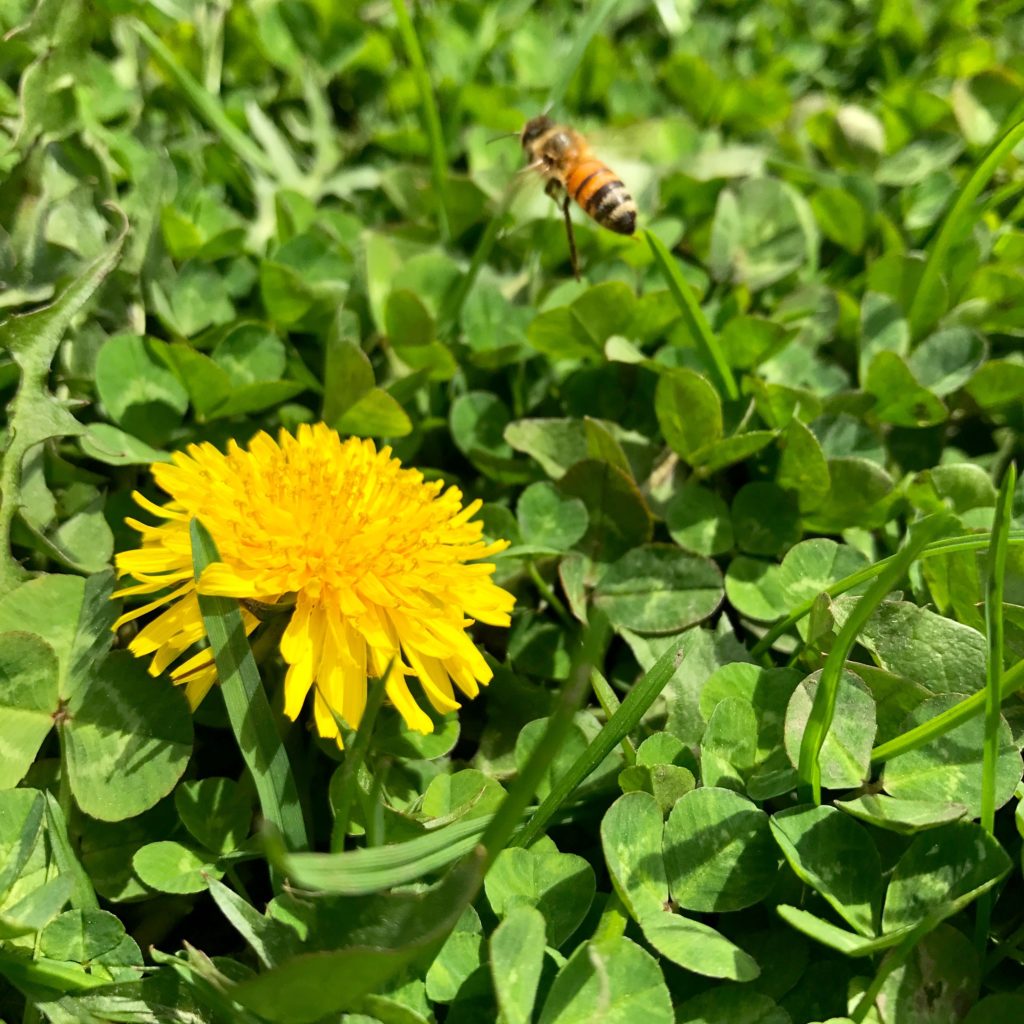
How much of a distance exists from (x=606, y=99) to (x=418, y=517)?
5.92 ft

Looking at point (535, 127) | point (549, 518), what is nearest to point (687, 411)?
point (549, 518)

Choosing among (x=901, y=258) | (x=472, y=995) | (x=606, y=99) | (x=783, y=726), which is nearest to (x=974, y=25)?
(x=606, y=99)

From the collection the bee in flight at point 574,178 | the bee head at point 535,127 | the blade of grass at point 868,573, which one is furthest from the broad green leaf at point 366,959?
the bee head at point 535,127

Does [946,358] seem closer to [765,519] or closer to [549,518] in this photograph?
[765,519]

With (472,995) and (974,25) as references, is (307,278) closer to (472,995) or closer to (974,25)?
(472,995)

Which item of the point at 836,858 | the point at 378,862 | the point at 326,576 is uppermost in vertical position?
the point at 326,576

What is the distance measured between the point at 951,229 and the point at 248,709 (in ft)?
5.04

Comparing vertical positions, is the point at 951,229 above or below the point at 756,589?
above

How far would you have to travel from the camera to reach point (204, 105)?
6.95ft

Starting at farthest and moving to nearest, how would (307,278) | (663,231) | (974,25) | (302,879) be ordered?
(974,25) → (663,231) → (307,278) → (302,879)

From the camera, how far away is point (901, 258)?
1996 mm

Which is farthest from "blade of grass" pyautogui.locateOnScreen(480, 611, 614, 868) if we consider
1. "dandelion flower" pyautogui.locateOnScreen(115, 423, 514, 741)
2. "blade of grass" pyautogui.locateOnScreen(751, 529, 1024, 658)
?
"blade of grass" pyautogui.locateOnScreen(751, 529, 1024, 658)

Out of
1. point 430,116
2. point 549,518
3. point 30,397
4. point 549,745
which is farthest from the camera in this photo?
point 430,116

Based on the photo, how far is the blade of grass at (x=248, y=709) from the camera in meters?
1.17
